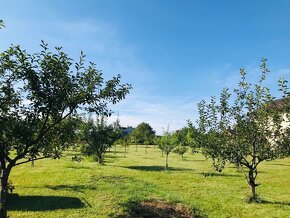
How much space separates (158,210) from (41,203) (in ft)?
27.1

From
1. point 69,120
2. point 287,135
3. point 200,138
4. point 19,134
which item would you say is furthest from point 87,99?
point 287,135

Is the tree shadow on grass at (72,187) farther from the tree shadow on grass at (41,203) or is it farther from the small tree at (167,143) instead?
the small tree at (167,143)

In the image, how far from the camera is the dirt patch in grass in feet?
62.4

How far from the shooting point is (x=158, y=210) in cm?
1975

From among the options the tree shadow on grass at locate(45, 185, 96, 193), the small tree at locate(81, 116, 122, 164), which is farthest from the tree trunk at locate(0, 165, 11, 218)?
the small tree at locate(81, 116, 122, 164)

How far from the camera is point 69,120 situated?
1716 cm

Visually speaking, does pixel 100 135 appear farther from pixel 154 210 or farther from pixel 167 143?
pixel 154 210

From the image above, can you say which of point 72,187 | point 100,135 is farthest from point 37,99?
point 100,135

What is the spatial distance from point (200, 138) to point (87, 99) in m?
10.4

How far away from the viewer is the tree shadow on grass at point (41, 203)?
20031mm

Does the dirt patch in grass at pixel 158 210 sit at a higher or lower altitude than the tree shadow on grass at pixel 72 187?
lower

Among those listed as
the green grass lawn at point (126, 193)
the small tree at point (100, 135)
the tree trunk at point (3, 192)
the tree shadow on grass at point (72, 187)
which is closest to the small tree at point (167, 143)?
the small tree at point (100, 135)

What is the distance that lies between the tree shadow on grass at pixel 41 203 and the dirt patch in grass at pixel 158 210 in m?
3.75

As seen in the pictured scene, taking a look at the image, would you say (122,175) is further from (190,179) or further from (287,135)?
(287,135)
